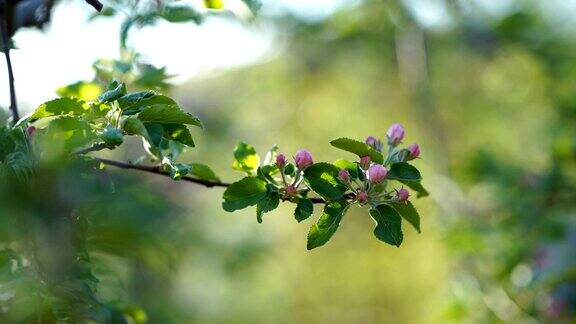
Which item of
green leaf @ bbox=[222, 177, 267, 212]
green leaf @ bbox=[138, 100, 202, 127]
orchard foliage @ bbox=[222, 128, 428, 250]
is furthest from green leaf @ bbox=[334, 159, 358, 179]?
green leaf @ bbox=[138, 100, 202, 127]

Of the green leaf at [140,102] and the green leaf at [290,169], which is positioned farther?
the green leaf at [290,169]

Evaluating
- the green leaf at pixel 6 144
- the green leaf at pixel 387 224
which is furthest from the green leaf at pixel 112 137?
the green leaf at pixel 387 224

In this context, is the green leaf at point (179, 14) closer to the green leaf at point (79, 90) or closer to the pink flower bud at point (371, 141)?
the green leaf at point (79, 90)

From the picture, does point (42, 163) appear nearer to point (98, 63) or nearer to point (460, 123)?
point (98, 63)

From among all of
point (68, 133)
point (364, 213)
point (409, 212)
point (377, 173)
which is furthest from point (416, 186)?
point (364, 213)

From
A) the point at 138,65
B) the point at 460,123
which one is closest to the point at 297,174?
the point at 138,65

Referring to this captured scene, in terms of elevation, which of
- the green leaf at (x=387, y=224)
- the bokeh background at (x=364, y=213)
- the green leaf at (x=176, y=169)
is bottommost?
the bokeh background at (x=364, y=213)
